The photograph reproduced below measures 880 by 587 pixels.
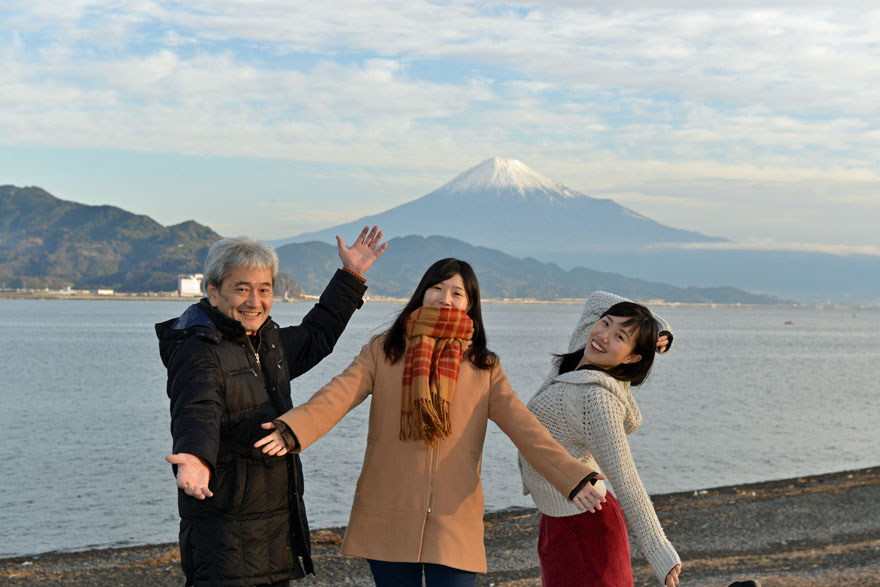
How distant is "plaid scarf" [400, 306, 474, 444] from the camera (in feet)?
11.1

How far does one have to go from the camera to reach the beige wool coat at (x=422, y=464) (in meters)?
3.38

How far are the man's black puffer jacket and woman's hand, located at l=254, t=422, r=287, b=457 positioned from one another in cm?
19

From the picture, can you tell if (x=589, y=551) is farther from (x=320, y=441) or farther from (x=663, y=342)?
(x=320, y=441)

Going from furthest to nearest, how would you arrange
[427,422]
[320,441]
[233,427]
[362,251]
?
[320,441], [362,251], [233,427], [427,422]

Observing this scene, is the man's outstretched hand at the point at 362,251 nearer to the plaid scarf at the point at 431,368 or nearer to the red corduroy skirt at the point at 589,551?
the plaid scarf at the point at 431,368

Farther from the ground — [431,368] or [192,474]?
[431,368]

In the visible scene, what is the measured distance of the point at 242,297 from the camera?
3.62 meters

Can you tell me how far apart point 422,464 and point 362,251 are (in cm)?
163

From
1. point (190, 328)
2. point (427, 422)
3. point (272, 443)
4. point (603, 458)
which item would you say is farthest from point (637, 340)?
point (190, 328)

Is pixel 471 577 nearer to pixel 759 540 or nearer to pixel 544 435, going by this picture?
pixel 544 435

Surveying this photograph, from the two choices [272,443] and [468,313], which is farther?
[468,313]

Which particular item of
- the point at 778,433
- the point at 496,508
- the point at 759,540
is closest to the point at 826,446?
the point at 778,433

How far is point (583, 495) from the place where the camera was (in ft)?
10.9

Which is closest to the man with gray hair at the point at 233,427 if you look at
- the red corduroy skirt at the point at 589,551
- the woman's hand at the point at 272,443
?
the woman's hand at the point at 272,443
